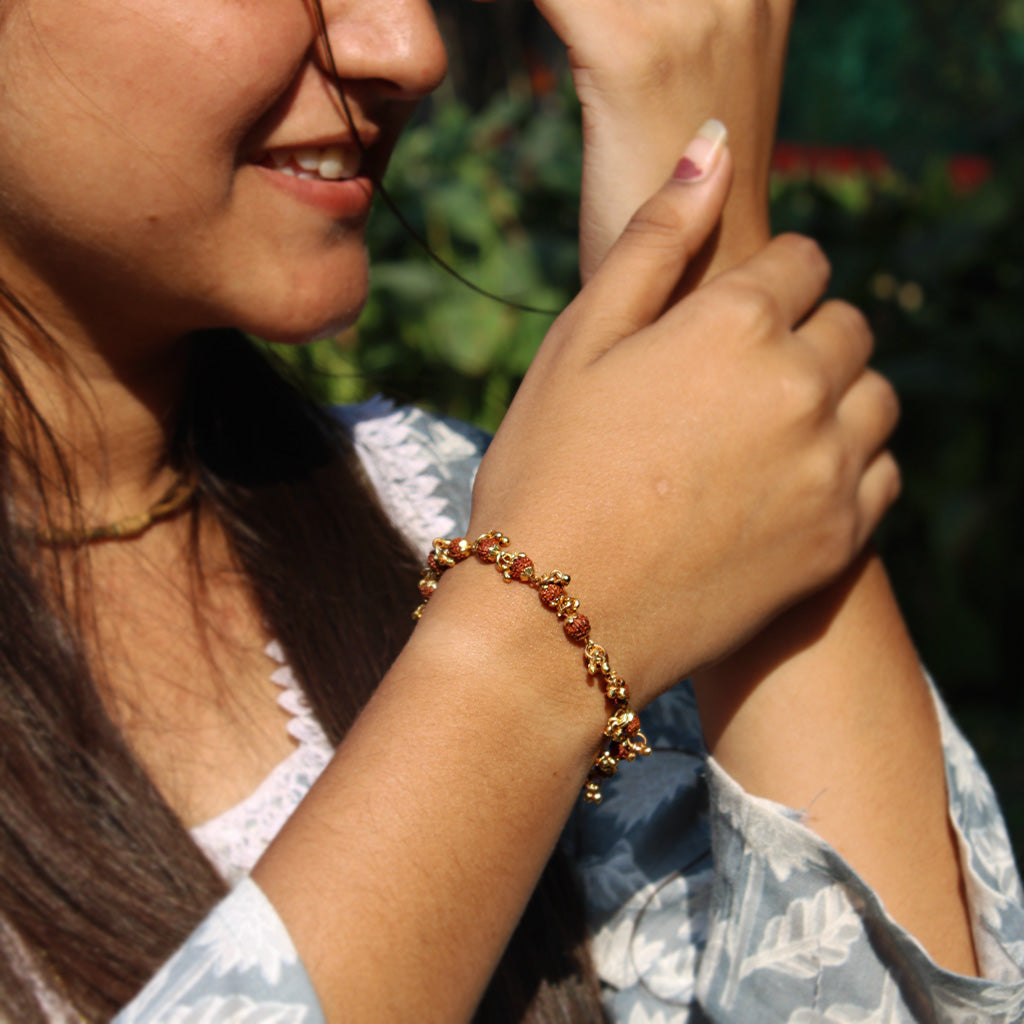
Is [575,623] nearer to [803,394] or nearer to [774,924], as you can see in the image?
[803,394]

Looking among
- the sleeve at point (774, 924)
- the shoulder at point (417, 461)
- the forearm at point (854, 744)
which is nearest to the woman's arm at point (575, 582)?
the forearm at point (854, 744)

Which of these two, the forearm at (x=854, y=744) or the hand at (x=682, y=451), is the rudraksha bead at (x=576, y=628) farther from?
the forearm at (x=854, y=744)

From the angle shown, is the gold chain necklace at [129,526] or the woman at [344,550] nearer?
the woman at [344,550]

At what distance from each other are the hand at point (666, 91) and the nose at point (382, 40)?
0.13m

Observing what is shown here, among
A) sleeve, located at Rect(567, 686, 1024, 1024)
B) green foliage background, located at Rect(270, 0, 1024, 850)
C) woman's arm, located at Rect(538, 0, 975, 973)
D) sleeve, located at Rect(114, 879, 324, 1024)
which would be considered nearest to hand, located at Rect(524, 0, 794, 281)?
woman's arm, located at Rect(538, 0, 975, 973)

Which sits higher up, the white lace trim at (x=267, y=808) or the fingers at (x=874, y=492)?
the white lace trim at (x=267, y=808)

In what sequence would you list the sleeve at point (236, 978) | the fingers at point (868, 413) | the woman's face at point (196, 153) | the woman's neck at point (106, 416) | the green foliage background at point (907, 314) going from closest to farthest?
the sleeve at point (236, 978)
the woman's face at point (196, 153)
the fingers at point (868, 413)
the woman's neck at point (106, 416)
the green foliage background at point (907, 314)

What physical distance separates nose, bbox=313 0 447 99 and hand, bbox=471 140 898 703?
285mm

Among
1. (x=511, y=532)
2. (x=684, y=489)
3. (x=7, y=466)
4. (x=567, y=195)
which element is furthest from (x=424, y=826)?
(x=567, y=195)

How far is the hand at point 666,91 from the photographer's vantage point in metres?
1.09

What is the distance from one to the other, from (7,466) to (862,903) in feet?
3.57

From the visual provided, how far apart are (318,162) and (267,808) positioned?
725 mm

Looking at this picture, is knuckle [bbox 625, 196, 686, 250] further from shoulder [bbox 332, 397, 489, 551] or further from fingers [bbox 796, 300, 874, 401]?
shoulder [bbox 332, 397, 489, 551]

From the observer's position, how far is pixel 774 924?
43.5 inches
